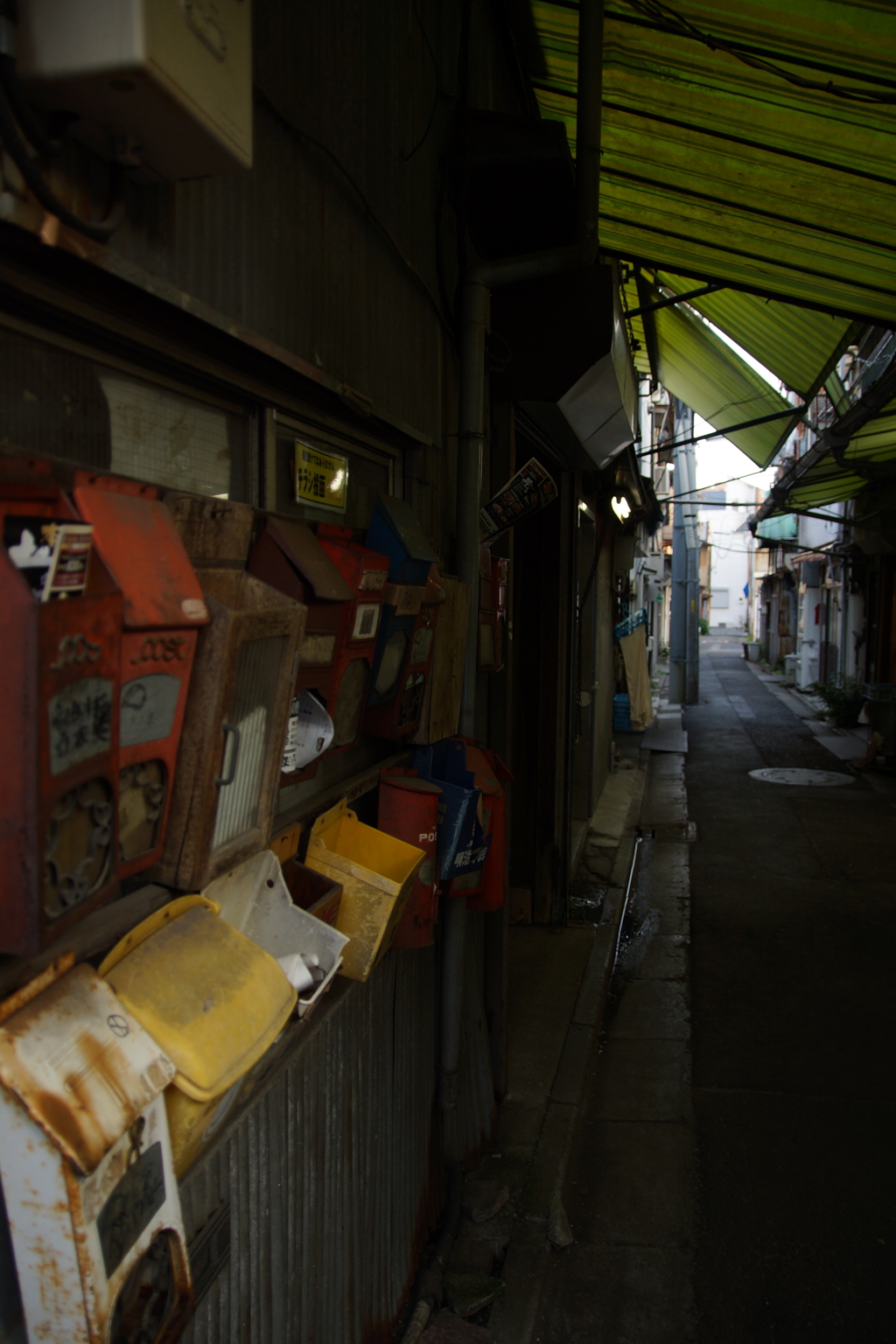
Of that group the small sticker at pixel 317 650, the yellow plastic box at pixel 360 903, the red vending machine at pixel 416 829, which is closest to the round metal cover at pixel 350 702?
the small sticker at pixel 317 650

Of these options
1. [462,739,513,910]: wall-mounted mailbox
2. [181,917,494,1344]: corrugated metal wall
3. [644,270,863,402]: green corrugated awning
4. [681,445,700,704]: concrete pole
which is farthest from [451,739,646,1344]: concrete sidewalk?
[681,445,700,704]: concrete pole

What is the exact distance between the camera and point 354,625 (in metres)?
2.30

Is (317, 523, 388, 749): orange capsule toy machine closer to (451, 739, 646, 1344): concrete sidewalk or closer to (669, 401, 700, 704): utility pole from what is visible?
(451, 739, 646, 1344): concrete sidewalk

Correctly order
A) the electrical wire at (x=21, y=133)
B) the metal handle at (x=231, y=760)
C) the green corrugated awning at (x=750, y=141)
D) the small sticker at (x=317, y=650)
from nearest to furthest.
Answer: the electrical wire at (x=21, y=133) → the metal handle at (x=231, y=760) → the small sticker at (x=317, y=650) → the green corrugated awning at (x=750, y=141)

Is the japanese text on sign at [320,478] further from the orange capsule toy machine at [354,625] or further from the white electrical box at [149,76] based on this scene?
the white electrical box at [149,76]

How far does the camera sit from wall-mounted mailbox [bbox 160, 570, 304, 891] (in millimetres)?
1518

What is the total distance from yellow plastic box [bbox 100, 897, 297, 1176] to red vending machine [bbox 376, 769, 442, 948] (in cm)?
119

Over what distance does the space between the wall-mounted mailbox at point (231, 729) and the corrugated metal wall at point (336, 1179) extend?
0.67 metres

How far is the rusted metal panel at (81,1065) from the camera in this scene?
3.71 ft

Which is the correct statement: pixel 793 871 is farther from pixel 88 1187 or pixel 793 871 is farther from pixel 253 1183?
pixel 88 1187

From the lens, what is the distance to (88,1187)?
118 centimetres

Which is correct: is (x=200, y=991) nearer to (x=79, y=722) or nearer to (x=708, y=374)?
(x=79, y=722)

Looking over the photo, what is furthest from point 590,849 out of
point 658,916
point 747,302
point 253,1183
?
point 253,1183

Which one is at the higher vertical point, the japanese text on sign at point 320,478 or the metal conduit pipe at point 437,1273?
the japanese text on sign at point 320,478
